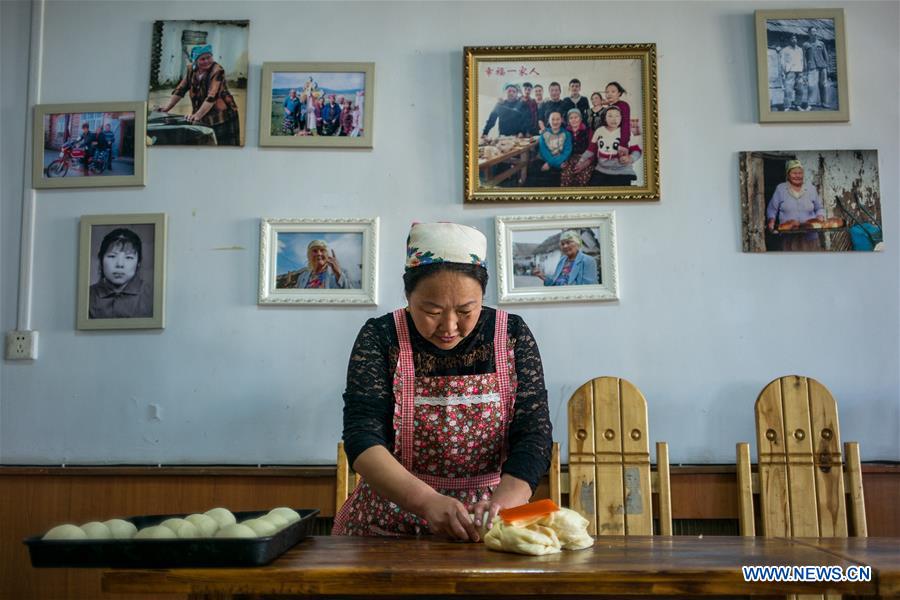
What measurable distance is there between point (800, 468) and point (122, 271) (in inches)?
114

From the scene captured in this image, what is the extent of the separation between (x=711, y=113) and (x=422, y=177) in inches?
50.6

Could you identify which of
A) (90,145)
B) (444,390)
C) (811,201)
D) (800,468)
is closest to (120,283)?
(90,145)

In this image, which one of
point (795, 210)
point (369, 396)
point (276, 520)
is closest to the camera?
point (276, 520)

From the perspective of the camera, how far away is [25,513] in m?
3.25

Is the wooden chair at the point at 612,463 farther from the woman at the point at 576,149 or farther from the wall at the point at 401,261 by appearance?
the woman at the point at 576,149

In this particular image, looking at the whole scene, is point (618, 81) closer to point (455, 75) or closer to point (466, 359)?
point (455, 75)

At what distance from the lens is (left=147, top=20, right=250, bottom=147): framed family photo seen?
3.46m

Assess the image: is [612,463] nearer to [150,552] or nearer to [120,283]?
[150,552]

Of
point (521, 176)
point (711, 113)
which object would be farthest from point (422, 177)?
point (711, 113)

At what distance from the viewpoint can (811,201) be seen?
334 centimetres

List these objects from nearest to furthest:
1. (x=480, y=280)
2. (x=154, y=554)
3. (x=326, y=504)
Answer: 1. (x=154, y=554)
2. (x=480, y=280)
3. (x=326, y=504)

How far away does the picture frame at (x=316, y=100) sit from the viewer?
3430 millimetres

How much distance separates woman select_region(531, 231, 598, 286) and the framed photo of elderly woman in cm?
67

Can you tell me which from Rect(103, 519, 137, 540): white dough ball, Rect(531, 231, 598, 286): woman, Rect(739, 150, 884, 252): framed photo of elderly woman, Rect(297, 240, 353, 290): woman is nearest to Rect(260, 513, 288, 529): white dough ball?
Rect(103, 519, 137, 540): white dough ball
